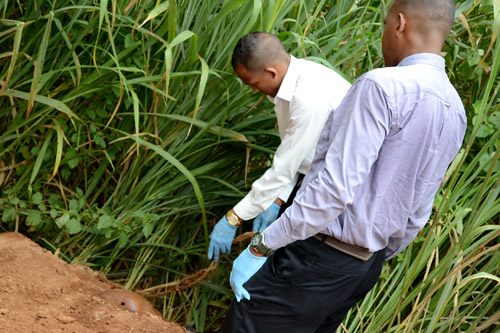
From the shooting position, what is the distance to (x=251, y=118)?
2.60 meters

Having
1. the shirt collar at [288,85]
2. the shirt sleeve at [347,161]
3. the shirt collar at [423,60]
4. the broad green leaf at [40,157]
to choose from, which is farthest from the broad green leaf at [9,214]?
the shirt collar at [423,60]

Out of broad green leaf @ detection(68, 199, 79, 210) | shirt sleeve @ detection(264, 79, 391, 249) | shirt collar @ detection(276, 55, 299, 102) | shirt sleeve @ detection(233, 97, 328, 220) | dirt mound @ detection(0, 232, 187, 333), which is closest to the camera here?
shirt sleeve @ detection(264, 79, 391, 249)

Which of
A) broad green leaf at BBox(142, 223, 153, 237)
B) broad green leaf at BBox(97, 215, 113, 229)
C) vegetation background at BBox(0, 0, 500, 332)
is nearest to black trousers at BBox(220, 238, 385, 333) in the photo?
vegetation background at BBox(0, 0, 500, 332)

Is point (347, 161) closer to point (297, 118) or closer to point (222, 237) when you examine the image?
point (297, 118)

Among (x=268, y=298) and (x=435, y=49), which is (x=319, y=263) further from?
(x=435, y=49)

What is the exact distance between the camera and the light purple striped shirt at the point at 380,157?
1.54 meters

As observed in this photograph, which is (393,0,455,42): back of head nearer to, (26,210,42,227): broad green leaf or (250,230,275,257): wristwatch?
(250,230,275,257): wristwatch

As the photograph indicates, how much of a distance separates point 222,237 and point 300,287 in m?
0.68

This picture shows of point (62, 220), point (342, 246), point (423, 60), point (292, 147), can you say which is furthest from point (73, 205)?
point (423, 60)

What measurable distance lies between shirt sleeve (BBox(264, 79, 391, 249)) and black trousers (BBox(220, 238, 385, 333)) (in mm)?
160

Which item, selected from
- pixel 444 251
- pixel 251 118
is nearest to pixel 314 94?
pixel 251 118

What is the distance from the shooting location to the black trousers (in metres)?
1.76

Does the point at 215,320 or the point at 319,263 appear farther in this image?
the point at 215,320

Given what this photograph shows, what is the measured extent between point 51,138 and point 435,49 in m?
1.65
